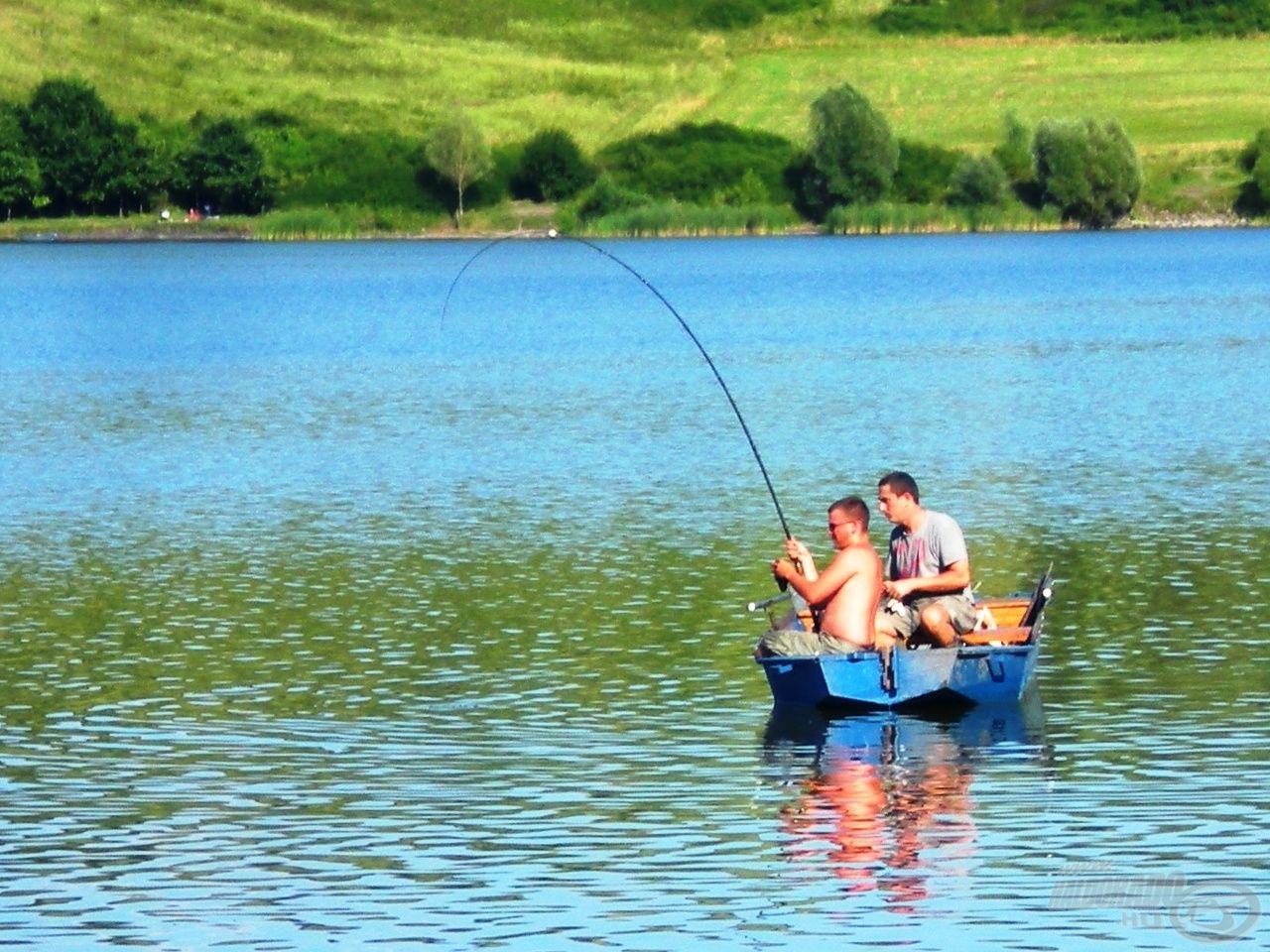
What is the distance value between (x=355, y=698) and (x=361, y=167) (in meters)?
119

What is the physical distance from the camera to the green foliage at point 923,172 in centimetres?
12556

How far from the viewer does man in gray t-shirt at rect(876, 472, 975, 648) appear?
16.1 m

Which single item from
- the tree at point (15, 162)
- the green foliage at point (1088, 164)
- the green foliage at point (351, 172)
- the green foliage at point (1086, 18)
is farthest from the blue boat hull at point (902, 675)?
the green foliage at point (1086, 18)

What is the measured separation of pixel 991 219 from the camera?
123812 mm

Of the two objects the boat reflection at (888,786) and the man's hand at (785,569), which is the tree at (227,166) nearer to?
the man's hand at (785,569)

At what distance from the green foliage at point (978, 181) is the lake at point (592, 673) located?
3014 inches

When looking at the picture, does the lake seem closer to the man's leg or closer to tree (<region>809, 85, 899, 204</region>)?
the man's leg

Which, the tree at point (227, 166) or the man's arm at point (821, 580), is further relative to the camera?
the tree at point (227, 166)

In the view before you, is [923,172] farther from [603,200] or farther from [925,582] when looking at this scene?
[925,582]

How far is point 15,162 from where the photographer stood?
5133 inches

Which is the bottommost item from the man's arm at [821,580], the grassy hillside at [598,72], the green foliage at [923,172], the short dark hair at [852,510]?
the man's arm at [821,580]

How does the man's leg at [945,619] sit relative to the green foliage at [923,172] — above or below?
below

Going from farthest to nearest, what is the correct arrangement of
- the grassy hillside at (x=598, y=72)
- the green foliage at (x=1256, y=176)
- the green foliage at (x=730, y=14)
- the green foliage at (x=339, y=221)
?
the green foliage at (x=730, y=14) → the green foliage at (x=339, y=221) → the grassy hillside at (x=598, y=72) → the green foliage at (x=1256, y=176)

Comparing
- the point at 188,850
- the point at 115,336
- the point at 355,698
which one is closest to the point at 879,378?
the point at 115,336
